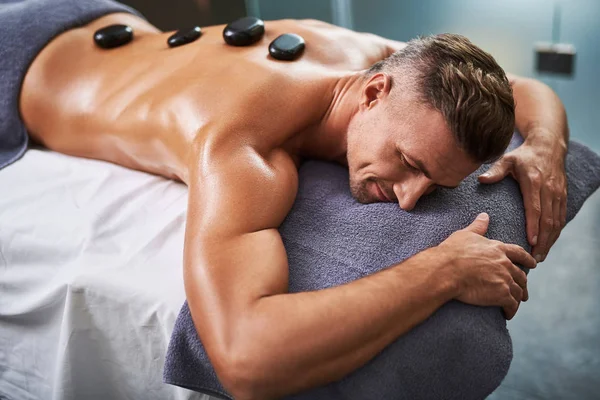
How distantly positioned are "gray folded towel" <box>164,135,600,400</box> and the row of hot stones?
261 millimetres

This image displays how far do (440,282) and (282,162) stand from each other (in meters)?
0.39

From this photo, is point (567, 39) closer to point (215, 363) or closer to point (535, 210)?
point (535, 210)

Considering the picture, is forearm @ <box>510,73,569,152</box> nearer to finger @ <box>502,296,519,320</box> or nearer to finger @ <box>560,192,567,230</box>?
finger @ <box>560,192,567,230</box>

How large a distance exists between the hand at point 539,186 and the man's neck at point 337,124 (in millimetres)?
286

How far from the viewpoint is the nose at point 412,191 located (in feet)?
3.82

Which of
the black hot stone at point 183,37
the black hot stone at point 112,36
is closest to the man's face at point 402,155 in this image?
the black hot stone at point 183,37

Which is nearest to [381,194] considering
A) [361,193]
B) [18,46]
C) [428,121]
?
[361,193]

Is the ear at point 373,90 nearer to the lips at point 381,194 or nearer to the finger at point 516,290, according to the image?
the lips at point 381,194

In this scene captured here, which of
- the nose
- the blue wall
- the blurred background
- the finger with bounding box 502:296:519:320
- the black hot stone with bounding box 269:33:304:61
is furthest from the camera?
the blue wall

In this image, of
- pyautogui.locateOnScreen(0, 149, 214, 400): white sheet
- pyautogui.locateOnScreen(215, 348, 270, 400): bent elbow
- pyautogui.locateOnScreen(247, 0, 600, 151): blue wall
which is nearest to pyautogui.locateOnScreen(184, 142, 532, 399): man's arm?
pyautogui.locateOnScreen(215, 348, 270, 400): bent elbow

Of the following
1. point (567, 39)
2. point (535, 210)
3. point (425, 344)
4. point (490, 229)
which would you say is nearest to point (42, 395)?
point (425, 344)

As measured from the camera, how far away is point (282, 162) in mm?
1239

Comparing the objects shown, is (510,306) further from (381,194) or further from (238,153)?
(238,153)

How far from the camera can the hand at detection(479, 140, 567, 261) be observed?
126 cm
